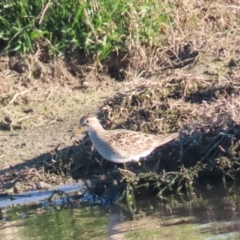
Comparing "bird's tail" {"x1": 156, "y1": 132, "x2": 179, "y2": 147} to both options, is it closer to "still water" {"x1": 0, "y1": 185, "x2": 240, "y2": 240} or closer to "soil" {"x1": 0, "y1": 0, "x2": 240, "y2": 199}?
"soil" {"x1": 0, "y1": 0, "x2": 240, "y2": 199}

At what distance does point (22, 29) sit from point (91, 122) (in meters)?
2.06

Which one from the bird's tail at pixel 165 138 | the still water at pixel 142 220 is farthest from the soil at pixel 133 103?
the still water at pixel 142 220

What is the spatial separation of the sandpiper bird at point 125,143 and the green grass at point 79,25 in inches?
80.6

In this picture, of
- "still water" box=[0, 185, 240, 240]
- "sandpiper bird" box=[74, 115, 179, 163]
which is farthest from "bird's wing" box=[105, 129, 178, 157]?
"still water" box=[0, 185, 240, 240]

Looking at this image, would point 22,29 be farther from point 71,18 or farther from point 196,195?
point 196,195

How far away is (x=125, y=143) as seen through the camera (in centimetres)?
1000

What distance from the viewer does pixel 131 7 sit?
1210 cm

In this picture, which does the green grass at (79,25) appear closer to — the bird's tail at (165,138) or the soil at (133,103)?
the soil at (133,103)

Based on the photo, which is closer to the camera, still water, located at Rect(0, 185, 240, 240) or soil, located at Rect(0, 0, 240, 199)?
still water, located at Rect(0, 185, 240, 240)

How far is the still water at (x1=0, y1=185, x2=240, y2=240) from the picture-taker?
804 cm

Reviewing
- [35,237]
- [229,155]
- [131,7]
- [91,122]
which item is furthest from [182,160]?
[131,7]

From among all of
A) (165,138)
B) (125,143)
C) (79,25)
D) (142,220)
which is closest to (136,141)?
Answer: (125,143)

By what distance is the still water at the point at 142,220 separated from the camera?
8.04 m

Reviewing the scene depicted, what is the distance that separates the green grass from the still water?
300cm
